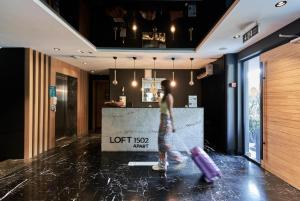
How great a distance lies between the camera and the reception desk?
638 cm

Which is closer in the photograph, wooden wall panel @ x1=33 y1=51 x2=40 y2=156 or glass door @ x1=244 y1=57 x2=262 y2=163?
glass door @ x1=244 y1=57 x2=262 y2=163

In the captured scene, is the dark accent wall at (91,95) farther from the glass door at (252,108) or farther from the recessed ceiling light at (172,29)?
the glass door at (252,108)

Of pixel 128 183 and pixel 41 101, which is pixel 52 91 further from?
pixel 128 183

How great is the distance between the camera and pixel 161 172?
176 inches

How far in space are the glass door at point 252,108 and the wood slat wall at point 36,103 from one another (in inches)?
203

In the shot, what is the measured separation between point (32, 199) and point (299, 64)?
14.2 ft

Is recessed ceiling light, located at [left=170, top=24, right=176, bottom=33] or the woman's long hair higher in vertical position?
recessed ceiling light, located at [left=170, top=24, right=176, bottom=33]

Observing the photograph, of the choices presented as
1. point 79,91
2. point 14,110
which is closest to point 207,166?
point 14,110

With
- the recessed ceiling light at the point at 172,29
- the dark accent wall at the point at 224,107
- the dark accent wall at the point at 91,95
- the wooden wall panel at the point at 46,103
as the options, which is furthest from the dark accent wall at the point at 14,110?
the dark accent wall at the point at 91,95

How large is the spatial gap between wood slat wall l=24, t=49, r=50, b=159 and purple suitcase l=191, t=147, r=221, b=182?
3.88 metres

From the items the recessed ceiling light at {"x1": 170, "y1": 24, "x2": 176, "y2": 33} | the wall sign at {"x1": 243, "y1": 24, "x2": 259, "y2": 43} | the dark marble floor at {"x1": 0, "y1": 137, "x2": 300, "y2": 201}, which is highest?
the recessed ceiling light at {"x1": 170, "y1": 24, "x2": 176, "y2": 33}

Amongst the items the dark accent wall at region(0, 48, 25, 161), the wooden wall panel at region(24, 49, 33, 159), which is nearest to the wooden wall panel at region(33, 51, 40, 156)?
the wooden wall panel at region(24, 49, 33, 159)

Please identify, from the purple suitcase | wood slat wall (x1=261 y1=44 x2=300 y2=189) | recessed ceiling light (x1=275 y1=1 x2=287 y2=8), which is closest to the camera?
recessed ceiling light (x1=275 y1=1 x2=287 y2=8)

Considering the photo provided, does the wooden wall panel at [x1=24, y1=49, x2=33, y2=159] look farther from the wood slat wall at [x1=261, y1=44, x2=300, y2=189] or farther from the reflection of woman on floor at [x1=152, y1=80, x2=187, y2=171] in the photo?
the wood slat wall at [x1=261, y1=44, x2=300, y2=189]
